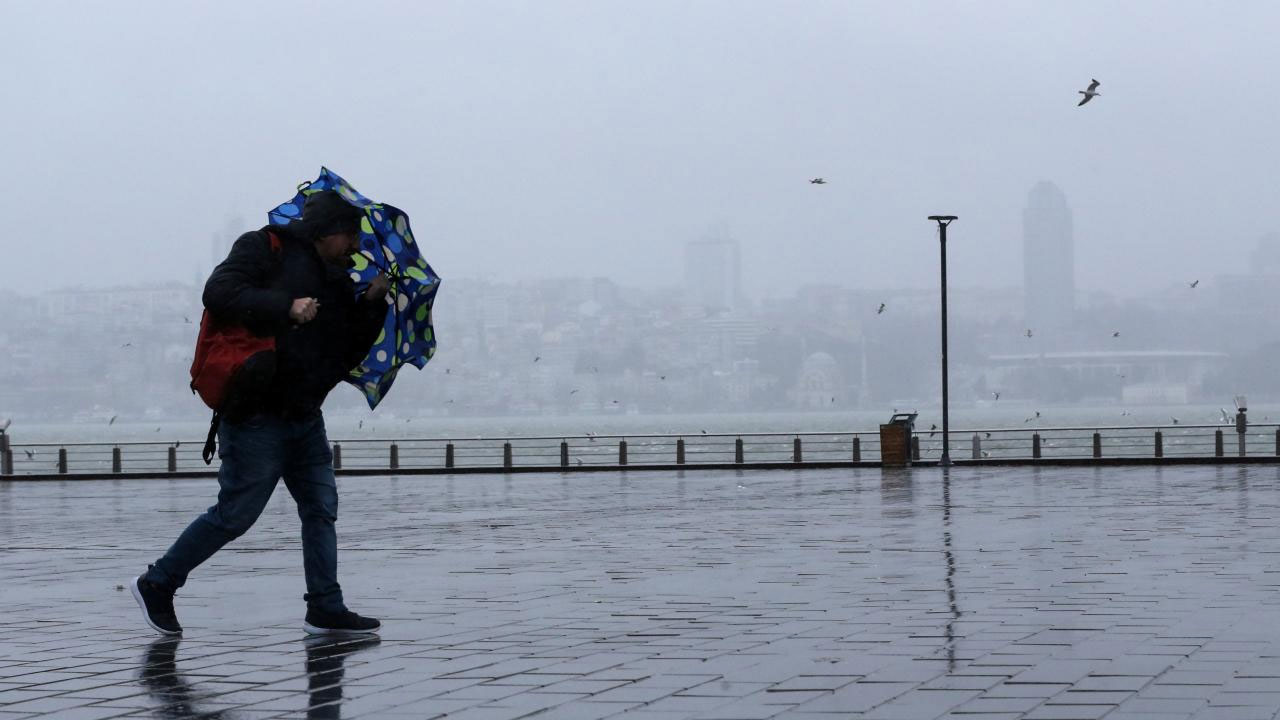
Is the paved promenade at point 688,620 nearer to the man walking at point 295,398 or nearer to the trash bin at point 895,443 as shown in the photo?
the man walking at point 295,398

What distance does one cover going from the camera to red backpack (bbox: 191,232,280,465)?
7.38m

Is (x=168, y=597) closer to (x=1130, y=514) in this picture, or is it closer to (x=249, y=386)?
(x=249, y=386)

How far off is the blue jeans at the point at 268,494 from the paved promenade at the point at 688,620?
283 millimetres

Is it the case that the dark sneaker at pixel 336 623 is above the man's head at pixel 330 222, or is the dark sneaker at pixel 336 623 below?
below

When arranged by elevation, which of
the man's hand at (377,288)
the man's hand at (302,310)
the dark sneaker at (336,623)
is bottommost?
the dark sneaker at (336,623)

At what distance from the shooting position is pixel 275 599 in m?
9.42

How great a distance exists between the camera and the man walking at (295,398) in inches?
294

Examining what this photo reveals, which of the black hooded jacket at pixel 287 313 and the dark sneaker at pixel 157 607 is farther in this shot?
the dark sneaker at pixel 157 607

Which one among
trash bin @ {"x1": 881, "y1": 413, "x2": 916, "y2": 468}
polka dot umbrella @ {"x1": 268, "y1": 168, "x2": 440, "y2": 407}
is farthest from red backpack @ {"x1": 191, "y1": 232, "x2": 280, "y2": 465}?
trash bin @ {"x1": 881, "y1": 413, "x2": 916, "y2": 468}

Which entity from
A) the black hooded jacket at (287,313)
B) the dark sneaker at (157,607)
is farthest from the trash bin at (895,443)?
the dark sneaker at (157,607)

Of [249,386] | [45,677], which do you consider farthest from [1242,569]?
[45,677]

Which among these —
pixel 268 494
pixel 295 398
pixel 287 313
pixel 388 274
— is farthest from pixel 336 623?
pixel 388 274

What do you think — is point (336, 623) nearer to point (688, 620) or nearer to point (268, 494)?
point (268, 494)

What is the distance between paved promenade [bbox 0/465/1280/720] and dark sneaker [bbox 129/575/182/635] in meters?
0.09
